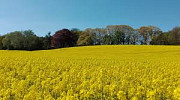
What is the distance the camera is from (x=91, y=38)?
8112cm

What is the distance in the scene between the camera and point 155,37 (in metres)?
75.4

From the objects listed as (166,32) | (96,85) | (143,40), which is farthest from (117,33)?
(96,85)

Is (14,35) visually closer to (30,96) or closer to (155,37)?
(155,37)

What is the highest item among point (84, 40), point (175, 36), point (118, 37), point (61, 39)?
point (118, 37)

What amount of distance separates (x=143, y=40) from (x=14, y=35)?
37.5 m

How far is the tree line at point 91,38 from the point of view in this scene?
71438 millimetres

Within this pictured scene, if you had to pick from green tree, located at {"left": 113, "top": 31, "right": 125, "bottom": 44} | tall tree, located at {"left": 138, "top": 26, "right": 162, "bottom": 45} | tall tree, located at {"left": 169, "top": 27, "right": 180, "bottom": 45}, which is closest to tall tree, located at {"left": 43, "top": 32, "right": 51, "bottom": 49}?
green tree, located at {"left": 113, "top": 31, "right": 125, "bottom": 44}

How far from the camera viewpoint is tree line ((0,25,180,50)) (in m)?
71.4

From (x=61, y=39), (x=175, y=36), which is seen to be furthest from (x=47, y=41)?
(x=175, y=36)

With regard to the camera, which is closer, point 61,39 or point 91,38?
point 61,39

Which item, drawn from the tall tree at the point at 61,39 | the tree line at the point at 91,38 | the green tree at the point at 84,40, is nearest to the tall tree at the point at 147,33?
the tree line at the point at 91,38

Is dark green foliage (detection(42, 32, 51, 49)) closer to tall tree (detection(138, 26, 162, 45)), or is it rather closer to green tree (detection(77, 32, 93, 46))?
green tree (detection(77, 32, 93, 46))

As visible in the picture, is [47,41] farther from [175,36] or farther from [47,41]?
[175,36]

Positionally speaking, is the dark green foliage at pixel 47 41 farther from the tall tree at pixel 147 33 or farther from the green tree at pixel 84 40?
the tall tree at pixel 147 33
